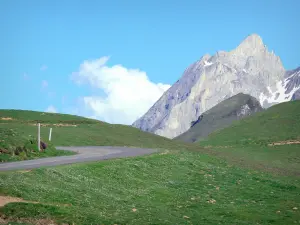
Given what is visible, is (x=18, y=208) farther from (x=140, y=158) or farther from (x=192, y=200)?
(x=140, y=158)

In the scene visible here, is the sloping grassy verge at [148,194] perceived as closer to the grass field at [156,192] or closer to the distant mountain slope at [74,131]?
the grass field at [156,192]

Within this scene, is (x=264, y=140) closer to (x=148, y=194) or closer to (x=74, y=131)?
(x=74, y=131)

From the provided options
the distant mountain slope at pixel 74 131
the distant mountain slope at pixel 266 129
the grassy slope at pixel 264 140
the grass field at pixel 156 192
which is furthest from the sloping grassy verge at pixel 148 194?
the distant mountain slope at pixel 266 129

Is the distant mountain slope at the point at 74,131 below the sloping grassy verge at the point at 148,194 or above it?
above

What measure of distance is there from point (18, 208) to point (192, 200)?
1579 centimetres

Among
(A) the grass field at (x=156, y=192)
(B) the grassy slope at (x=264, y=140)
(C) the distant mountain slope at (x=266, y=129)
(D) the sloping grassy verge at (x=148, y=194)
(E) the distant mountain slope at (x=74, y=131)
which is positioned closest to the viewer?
(A) the grass field at (x=156, y=192)

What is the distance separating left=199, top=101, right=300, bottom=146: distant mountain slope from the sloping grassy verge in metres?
50.8

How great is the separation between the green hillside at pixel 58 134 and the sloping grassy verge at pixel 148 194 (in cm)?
1043

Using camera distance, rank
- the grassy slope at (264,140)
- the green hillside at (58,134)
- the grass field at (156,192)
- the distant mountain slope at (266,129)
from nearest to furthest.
→ the grass field at (156,192) → the green hillside at (58,134) → the grassy slope at (264,140) → the distant mountain slope at (266,129)

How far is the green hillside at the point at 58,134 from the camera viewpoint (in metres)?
48.7

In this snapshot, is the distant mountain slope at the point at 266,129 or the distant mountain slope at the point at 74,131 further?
the distant mountain slope at the point at 266,129

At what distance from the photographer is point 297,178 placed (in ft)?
186

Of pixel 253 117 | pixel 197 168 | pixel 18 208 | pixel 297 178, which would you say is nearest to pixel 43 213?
pixel 18 208

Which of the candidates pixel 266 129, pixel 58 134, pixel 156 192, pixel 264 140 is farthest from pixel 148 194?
pixel 266 129
